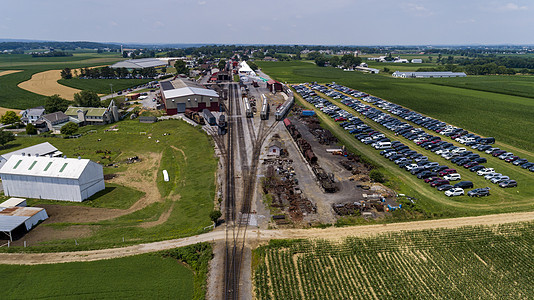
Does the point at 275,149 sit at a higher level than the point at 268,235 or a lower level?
higher

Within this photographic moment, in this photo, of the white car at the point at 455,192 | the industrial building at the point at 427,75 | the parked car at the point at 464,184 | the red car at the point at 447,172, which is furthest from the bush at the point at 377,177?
the industrial building at the point at 427,75

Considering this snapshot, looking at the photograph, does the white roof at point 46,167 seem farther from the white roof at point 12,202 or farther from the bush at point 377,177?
the bush at point 377,177

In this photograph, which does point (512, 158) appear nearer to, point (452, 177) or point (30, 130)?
point (452, 177)

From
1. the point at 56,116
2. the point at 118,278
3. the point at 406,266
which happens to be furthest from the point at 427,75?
the point at 118,278

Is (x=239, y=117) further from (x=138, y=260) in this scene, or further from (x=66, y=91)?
(x=66, y=91)

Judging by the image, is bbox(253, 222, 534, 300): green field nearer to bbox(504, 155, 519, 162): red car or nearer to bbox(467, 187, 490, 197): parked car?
bbox(467, 187, 490, 197): parked car

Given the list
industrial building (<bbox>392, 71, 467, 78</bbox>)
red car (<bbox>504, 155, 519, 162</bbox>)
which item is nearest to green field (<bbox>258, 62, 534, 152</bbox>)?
red car (<bbox>504, 155, 519, 162</bbox>)

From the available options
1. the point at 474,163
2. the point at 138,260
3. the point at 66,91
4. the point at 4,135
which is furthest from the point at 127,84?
the point at 474,163

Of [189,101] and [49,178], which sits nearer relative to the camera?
[49,178]
